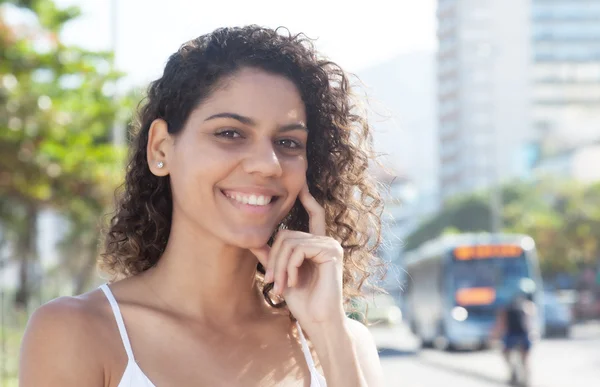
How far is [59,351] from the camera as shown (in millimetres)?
2332

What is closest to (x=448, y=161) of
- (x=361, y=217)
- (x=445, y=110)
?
(x=445, y=110)

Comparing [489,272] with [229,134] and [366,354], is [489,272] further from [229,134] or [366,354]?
[229,134]

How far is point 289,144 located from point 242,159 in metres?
0.16

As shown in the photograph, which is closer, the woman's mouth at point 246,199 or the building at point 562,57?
the woman's mouth at point 246,199

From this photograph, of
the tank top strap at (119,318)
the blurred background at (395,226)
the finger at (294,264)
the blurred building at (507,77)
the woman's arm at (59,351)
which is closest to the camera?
the woman's arm at (59,351)

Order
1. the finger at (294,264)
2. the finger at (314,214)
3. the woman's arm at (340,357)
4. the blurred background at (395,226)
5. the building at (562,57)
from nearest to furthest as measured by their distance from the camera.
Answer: the woman's arm at (340,357), the finger at (294,264), the finger at (314,214), the blurred background at (395,226), the building at (562,57)

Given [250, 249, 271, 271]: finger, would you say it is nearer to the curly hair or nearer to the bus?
the curly hair

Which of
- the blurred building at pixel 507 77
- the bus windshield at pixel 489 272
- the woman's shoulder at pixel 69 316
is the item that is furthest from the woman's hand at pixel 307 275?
the blurred building at pixel 507 77

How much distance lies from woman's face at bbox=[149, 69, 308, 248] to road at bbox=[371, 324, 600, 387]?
15610 millimetres

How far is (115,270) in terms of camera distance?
9.62 ft

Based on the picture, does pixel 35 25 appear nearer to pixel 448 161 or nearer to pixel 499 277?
pixel 499 277

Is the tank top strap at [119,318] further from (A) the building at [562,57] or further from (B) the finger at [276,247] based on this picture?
(A) the building at [562,57]

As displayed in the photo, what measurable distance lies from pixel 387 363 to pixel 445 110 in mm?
85765

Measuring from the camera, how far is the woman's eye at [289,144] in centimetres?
268
